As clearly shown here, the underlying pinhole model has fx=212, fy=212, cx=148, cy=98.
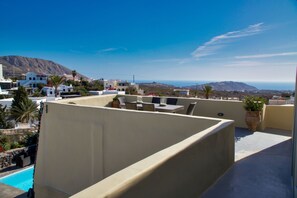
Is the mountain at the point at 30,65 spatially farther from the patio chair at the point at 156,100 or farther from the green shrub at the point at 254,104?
the green shrub at the point at 254,104

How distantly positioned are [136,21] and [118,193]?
2594cm

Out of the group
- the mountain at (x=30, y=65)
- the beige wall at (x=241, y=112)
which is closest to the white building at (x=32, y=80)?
the mountain at (x=30, y=65)

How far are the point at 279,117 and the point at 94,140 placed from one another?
5.32m

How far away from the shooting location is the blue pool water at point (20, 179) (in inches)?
493

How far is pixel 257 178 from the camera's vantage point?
3248 millimetres

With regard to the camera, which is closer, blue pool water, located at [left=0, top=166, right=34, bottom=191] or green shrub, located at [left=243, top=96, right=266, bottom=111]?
green shrub, located at [left=243, top=96, right=266, bottom=111]

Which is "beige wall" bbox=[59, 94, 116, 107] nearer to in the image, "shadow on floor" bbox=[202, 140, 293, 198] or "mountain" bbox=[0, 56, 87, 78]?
"shadow on floor" bbox=[202, 140, 293, 198]

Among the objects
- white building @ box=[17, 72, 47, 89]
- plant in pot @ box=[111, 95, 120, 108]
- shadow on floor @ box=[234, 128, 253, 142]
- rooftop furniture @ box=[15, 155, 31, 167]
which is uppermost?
white building @ box=[17, 72, 47, 89]

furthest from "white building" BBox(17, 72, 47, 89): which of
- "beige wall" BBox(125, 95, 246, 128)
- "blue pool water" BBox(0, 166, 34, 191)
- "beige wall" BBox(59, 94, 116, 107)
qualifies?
"beige wall" BBox(125, 95, 246, 128)

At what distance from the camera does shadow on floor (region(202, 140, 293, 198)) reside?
2820 millimetres

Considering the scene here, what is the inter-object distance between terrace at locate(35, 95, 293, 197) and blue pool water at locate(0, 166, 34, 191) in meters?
7.35

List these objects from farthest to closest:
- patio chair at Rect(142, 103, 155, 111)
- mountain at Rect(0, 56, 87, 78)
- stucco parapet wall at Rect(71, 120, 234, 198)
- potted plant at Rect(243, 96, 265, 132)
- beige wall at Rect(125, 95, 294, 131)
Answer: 1. mountain at Rect(0, 56, 87, 78)
2. beige wall at Rect(125, 95, 294, 131)
3. patio chair at Rect(142, 103, 155, 111)
4. potted plant at Rect(243, 96, 265, 132)
5. stucco parapet wall at Rect(71, 120, 234, 198)

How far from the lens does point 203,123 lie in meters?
3.71

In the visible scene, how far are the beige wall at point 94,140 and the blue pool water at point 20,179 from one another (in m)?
7.25
